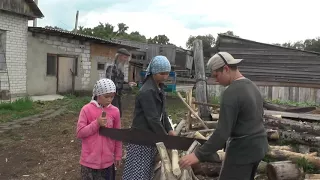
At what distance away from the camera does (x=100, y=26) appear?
46.7 meters

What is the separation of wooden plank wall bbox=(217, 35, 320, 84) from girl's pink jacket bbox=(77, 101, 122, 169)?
1382 cm

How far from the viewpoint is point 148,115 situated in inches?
135

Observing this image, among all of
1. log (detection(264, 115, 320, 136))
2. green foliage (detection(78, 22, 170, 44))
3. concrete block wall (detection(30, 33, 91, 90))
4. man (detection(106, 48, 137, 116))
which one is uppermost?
green foliage (detection(78, 22, 170, 44))

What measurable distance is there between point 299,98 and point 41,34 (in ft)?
40.9

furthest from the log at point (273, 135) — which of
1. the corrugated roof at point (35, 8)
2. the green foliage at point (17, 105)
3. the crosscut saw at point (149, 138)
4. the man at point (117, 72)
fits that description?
the corrugated roof at point (35, 8)

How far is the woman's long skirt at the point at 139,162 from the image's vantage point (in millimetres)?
3623

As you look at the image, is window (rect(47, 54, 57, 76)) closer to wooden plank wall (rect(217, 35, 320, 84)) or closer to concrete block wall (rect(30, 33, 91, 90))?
concrete block wall (rect(30, 33, 91, 90))

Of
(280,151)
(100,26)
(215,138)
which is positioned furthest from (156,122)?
(100,26)

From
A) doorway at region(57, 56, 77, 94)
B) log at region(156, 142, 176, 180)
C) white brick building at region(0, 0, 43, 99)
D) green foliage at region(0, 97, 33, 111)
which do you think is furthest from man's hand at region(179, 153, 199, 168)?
doorway at region(57, 56, 77, 94)

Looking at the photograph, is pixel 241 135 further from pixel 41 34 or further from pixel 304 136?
Answer: pixel 41 34

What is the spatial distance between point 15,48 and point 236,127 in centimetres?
1324

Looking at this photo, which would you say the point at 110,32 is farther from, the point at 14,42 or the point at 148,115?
the point at 148,115

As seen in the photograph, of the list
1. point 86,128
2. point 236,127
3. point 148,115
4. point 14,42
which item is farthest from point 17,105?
point 236,127

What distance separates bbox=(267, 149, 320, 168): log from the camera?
17.6 ft
